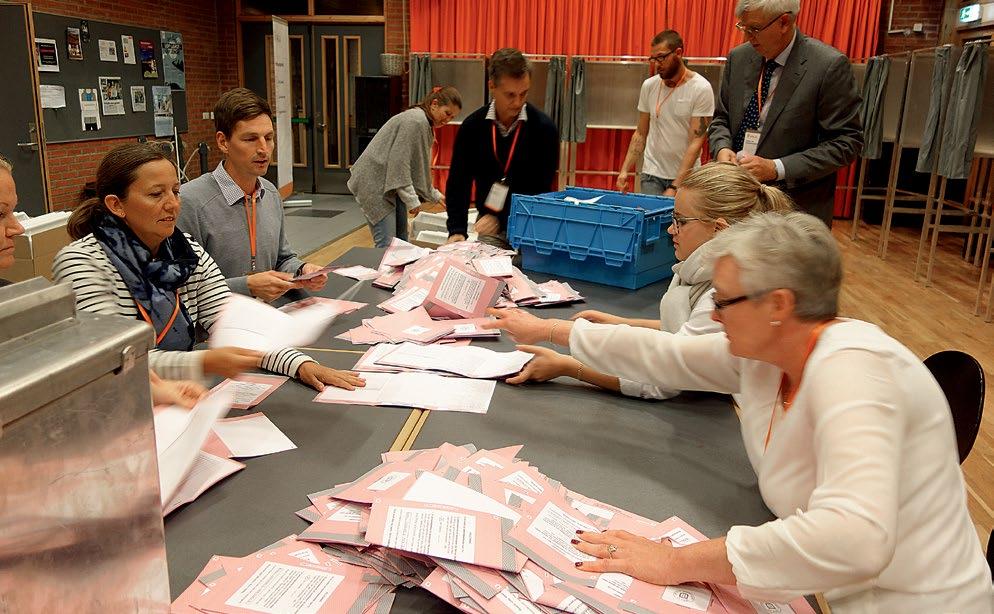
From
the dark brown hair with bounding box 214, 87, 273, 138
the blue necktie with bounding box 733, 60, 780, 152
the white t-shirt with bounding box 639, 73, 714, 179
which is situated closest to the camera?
the dark brown hair with bounding box 214, 87, 273, 138

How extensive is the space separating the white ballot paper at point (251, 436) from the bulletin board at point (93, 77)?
638 centimetres

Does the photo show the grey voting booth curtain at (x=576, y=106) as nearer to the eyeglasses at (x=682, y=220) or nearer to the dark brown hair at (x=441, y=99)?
the dark brown hair at (x=441, y=99)

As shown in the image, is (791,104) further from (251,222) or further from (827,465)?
(827,465)

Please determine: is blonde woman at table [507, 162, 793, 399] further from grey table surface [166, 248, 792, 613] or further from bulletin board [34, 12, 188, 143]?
bulletin board [34, 12, 188, 143]

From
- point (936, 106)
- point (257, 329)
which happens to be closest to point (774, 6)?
point (257, 329)

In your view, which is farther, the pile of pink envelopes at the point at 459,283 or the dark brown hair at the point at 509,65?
the dark brown hair at the point at 509,65

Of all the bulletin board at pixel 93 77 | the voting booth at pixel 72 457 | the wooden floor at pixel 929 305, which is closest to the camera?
the voting booth at pixel 72 457

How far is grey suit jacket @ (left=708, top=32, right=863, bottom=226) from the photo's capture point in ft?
8.79

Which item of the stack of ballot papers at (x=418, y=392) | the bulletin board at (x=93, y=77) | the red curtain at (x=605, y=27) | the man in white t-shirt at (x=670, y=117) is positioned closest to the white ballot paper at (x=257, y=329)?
the stack of ballot papers at (x=418, y=392)

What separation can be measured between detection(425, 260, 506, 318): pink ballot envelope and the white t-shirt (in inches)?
105

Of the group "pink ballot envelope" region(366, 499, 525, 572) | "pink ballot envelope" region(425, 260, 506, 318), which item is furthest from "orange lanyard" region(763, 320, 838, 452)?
"pink ballot envelope" region(425, 260, 506, 318)

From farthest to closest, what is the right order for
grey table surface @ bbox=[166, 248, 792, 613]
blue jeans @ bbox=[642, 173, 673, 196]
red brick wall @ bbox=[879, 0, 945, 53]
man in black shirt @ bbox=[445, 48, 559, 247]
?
red brick wall @ bbox=[879, 0, 945, 53], blue jeans @ bbox=[642, 173, 673, 196], man in black shirt @ bbox=[445, 48, 559, 247], grey table surface @ bbox=[166, 248, 792, 613]

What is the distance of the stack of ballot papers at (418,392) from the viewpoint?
1.75 m

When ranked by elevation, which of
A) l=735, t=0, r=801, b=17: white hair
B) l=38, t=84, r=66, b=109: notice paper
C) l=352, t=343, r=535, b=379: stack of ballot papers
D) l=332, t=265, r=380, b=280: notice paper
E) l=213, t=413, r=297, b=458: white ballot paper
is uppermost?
l=735, t=0, r=801, b=17: white hair
